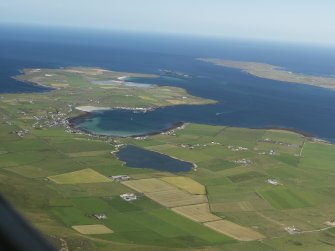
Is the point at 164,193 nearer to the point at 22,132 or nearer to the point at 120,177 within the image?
the point at 120,177

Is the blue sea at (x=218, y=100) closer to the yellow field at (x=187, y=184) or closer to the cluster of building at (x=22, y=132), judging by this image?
the cluster of building at (x=22, y=132)

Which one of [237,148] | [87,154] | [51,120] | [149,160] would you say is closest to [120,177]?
[149,160]

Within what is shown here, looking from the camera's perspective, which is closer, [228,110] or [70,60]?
[228,110]

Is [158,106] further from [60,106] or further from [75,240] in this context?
[75,240]

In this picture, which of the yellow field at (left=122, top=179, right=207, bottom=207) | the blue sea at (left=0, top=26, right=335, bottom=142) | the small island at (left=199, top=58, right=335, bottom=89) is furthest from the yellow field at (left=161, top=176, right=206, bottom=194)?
the small island at (left=199, top=58, right=335, bottom=89)

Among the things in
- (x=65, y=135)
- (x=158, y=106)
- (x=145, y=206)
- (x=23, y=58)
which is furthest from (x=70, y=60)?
(x=145, y=206)

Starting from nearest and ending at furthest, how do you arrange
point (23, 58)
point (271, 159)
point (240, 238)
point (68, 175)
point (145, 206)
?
point (240, 238) → point (145, 206) → point (68, 175) → point (271, 159) → point (23, 58)

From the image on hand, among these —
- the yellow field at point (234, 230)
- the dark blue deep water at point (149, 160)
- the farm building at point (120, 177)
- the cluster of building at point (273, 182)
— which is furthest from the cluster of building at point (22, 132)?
the yellow field at point (234, 230)
